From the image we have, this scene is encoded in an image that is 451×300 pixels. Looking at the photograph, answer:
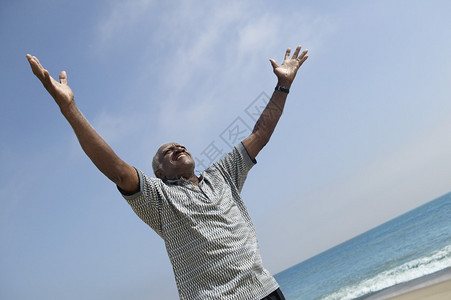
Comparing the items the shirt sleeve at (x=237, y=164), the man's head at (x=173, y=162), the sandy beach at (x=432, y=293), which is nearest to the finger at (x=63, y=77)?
the man's head at (x=173, y=162)

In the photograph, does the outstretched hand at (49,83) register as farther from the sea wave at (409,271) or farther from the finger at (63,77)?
the sea wave at (409,271)

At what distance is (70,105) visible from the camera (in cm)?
222

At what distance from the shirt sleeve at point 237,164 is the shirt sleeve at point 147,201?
22.6 inches

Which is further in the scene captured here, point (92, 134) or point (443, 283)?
point (443, 283)

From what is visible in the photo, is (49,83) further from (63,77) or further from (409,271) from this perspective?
(409,271)

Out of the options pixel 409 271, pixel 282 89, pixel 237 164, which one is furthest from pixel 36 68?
pixel 409 271

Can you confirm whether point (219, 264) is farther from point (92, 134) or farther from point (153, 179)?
point (92, 134)

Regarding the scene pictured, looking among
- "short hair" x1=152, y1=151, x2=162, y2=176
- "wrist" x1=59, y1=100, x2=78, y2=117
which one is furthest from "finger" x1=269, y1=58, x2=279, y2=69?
"wrist" x1=59, y1=100, x2=78, y2=117

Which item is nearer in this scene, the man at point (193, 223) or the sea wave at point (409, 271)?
the man at point (193, 223)

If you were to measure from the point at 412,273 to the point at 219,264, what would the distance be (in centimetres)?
1341

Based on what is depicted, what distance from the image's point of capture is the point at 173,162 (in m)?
2.84

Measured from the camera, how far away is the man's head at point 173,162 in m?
2.81

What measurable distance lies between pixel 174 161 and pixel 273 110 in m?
0.86

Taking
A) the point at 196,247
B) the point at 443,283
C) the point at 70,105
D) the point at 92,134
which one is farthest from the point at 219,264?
the point at 443,283
